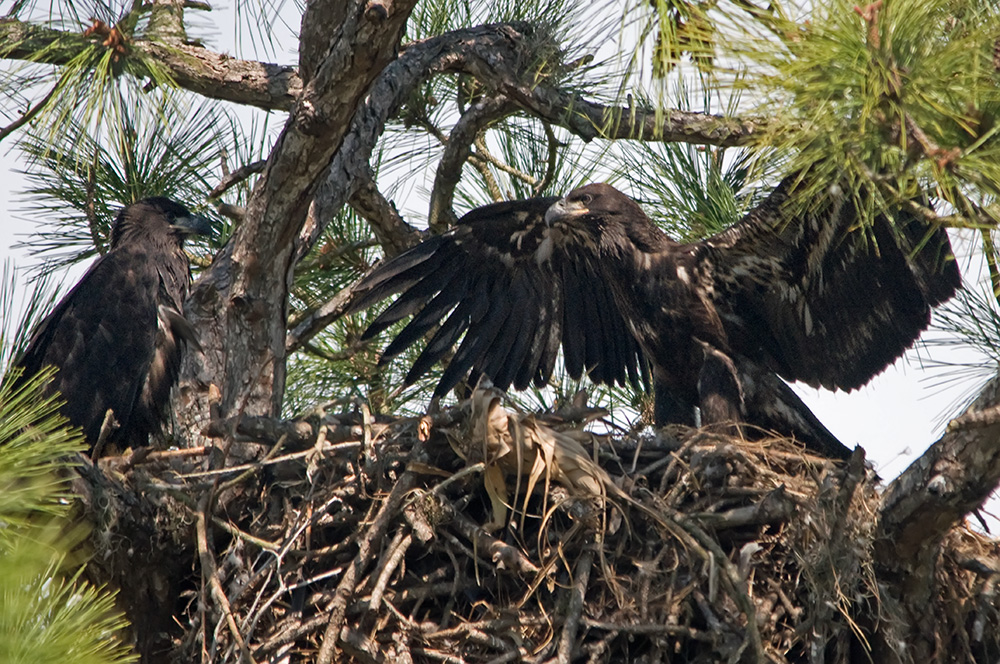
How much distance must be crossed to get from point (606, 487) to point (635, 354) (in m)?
2.11

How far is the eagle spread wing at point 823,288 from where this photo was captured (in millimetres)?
4992

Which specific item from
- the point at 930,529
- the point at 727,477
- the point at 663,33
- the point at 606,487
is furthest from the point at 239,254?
the point at 930,529

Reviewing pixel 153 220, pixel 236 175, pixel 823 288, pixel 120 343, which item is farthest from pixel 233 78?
pixel 823 288

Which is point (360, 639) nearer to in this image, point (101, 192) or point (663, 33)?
point (663, 33)

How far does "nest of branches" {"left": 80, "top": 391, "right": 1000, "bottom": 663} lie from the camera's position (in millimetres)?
3877

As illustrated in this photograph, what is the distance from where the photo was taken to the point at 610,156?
591 cm

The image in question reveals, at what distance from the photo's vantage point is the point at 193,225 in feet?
19.7

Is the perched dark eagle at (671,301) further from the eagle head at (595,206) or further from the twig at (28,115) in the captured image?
the twig at (28,115)

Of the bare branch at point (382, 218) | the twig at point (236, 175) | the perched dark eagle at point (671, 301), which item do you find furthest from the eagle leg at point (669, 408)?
the twig at point (236, 175)

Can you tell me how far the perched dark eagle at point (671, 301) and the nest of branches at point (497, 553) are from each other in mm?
1175

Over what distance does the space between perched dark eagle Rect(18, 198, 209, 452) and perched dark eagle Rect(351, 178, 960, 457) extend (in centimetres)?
96

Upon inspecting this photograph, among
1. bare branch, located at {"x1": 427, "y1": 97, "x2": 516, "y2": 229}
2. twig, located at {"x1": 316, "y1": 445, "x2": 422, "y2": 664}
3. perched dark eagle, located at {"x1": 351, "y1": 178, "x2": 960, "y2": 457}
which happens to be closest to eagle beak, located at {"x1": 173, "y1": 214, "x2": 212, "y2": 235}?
perched dark eagle, located at {"x1": 351, "y1": 178, "x2": 960, "y2": 457}

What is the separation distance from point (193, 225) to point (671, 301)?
250 cm

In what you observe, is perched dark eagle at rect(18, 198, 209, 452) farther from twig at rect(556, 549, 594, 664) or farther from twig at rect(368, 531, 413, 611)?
twig at rect(556, 549, 594, 664)
